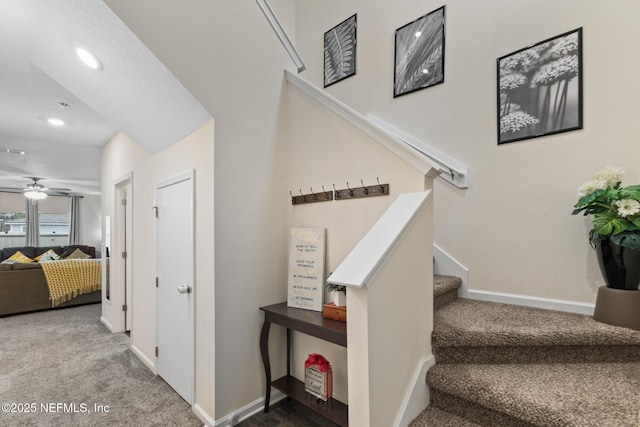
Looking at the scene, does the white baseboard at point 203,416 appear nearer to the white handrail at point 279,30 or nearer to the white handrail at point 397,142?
the white handrail at point 397,142

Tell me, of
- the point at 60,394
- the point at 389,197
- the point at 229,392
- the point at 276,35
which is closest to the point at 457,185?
the point at 389,197

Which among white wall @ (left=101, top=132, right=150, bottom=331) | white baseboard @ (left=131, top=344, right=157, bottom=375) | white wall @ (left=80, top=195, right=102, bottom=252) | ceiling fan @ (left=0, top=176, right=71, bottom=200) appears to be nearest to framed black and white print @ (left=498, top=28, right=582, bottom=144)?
white baseboard @ (left=131, top=344, right=157, bottom=375)

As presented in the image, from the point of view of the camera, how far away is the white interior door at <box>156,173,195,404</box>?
226 centimetres

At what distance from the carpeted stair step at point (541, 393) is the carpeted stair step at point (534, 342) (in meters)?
0.04

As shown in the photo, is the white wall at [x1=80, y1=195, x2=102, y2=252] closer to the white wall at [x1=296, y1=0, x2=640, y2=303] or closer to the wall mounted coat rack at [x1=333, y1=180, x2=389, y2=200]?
the wall mounted coat rack at [x1=333, y1=180, x2=389, y2=200]

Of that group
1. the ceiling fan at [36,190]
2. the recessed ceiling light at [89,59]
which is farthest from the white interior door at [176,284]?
the ceiling fan at [36,190]

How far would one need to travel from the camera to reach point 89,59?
1.91 metres

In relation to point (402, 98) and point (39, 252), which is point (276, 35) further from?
point (39, 252)

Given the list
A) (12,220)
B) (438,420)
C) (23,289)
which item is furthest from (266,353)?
(12,220)

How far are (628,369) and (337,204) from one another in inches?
70.4

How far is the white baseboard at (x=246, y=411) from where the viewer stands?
2003 mm

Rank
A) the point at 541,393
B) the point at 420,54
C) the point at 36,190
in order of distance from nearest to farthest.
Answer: the point at 541,393
the point at 420,54
the point at 36,190

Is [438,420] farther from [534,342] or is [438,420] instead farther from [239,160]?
[239,160]

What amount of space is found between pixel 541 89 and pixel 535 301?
60.9 inches
